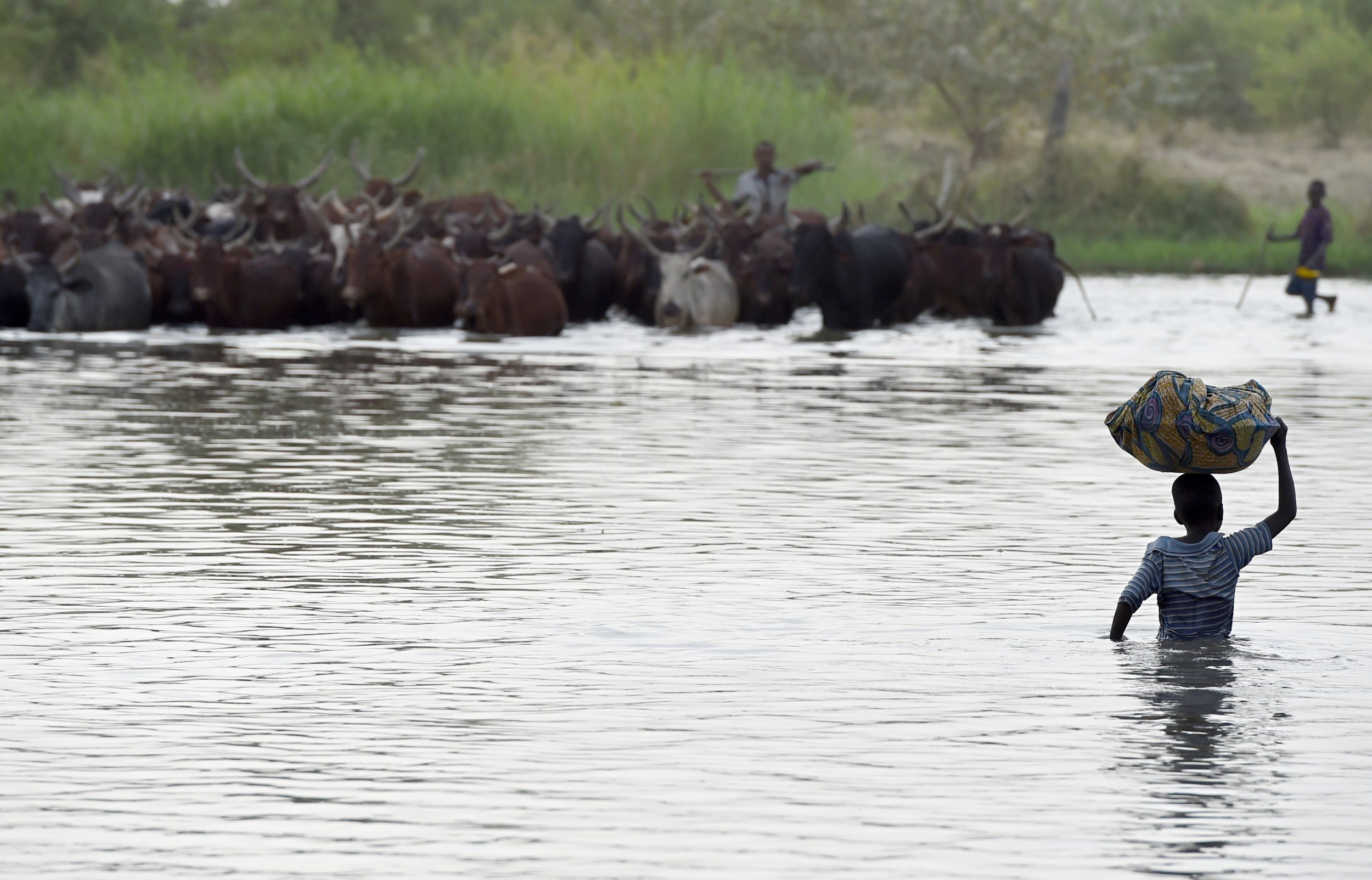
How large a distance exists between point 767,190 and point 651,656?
23310 millimetres

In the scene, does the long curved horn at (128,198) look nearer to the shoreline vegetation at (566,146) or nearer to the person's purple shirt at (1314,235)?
the shoreline vegetation at (566,146)

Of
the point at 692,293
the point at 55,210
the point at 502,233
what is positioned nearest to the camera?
the point at 692,293

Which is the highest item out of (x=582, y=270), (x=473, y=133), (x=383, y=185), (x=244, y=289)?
(x=473, y=133)

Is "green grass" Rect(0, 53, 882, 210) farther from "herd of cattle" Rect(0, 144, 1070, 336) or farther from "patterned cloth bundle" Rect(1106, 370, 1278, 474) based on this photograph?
"patterned cloth bundle" Rect(1106, 370, 1278, 474)

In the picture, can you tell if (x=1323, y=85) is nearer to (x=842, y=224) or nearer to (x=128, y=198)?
(x=128, y=198)

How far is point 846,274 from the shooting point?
2631cm

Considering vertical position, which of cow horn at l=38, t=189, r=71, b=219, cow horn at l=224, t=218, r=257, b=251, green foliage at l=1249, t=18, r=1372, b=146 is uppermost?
green foliage at l=1249, t=18, r=1372, b=146

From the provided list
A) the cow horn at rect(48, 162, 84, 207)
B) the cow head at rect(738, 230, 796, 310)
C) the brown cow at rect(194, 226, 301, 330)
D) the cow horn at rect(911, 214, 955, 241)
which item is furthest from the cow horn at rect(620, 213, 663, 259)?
the cow horn at rect(48, 162, 84, 207)

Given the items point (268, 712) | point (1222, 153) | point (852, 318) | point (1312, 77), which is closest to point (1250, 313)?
point (852, 318)

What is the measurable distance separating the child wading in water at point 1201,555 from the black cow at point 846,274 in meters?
18.0

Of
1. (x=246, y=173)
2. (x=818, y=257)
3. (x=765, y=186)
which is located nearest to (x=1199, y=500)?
(x=818, y=257)

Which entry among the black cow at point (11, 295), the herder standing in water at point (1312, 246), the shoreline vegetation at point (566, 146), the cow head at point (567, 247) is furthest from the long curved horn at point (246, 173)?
the herder standing in water at point (1312, 246)

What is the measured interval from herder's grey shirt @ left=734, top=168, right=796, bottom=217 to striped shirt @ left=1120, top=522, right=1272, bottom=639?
22728 mm

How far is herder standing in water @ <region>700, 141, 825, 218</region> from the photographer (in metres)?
30.5
